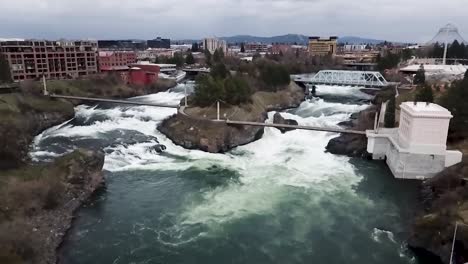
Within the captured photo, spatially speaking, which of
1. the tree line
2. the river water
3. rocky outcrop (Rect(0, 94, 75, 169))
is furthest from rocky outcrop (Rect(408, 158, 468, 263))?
the tree line

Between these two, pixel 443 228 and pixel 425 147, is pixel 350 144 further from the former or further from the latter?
pixel 443 228

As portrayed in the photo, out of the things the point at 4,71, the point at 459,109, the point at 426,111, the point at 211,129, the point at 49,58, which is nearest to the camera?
the point at 426,111

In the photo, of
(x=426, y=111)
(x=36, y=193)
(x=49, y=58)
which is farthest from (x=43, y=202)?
(x=49, y=58)

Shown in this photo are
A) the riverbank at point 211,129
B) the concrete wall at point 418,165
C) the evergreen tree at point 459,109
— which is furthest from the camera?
the riverbank at point 211,129

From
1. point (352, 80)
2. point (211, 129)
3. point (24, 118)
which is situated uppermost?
point (352, 80)

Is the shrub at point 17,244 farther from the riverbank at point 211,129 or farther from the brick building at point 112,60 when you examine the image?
the brick building at point 112,60

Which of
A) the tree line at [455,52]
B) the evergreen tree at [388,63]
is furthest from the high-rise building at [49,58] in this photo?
the tree line at [455,52]
